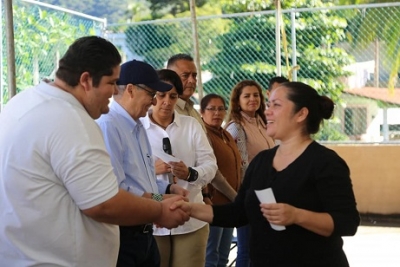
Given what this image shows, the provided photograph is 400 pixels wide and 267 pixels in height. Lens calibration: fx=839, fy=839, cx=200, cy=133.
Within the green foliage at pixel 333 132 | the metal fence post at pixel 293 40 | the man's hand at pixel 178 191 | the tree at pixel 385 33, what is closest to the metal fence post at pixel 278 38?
the metal fence post at pixel 293 40

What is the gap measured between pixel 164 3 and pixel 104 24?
2333 centimetres

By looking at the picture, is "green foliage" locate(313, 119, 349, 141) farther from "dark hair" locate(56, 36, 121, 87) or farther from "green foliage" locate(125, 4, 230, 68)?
"dark hair" locate(56, 36, 121, 87)

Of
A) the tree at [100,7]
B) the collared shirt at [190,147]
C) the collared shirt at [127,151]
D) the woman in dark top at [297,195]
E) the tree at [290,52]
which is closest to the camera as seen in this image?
the woman in dark top at [297,195]

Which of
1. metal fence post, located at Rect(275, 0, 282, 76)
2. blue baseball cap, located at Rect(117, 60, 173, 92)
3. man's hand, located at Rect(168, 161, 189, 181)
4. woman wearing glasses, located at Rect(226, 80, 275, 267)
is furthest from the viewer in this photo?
metal fence post, located at Rect(275, 0, 282, 76)

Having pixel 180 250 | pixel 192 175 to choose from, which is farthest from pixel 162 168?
pixel 180 250

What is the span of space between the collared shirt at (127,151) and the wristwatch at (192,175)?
88 cm

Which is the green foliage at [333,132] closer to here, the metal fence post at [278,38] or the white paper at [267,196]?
the metal fence post at [278,38]

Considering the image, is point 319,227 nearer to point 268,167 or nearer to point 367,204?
point 268,167

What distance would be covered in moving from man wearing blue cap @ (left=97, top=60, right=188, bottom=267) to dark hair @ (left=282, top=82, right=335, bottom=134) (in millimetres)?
789

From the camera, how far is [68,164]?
137 inches

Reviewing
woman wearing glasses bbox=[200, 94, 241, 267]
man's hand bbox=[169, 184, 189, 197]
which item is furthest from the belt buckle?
woman wearing glasses bbox=[200, 94, 241, 267]

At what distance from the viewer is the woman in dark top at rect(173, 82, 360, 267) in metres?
4.25

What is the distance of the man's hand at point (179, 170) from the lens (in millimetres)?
5574

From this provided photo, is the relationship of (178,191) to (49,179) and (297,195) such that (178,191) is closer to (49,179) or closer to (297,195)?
(297,195)
